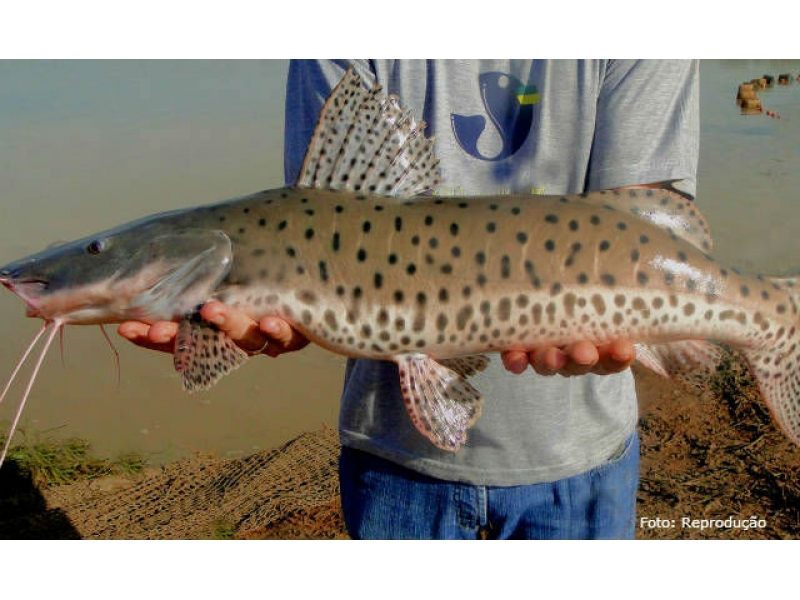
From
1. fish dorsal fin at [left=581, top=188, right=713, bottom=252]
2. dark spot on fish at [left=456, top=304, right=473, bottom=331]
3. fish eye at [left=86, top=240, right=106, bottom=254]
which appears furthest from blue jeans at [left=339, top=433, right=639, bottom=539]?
fish eye at [left=86, top=240, right=106, bottom=254]

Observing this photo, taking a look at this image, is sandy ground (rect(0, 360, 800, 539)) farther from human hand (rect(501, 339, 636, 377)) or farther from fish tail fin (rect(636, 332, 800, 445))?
human hand (rect(501, 339, 636, 377))

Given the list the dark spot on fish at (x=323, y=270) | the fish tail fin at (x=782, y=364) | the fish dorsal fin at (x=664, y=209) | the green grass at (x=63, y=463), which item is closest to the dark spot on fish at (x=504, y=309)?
the fish dorsal fin at (x=664, y=209)

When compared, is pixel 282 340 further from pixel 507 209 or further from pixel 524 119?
pixel 524 119

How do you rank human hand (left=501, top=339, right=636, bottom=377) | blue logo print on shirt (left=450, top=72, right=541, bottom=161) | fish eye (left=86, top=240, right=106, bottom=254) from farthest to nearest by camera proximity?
blue logo print on shirt (left=450, top=72, right=541, bottom=161) < fish eye (left=86, top=240, right=106, bottom=254) < human hand (left=501, top=339, right=636, bottom=377)

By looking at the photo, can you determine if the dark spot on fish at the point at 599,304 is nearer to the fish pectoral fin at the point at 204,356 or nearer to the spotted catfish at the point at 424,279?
the spotted catfish at the point at 424,279

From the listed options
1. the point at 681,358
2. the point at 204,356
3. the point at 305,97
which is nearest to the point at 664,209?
the point at 681,358

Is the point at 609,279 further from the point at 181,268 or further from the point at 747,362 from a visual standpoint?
the point at 181,268
